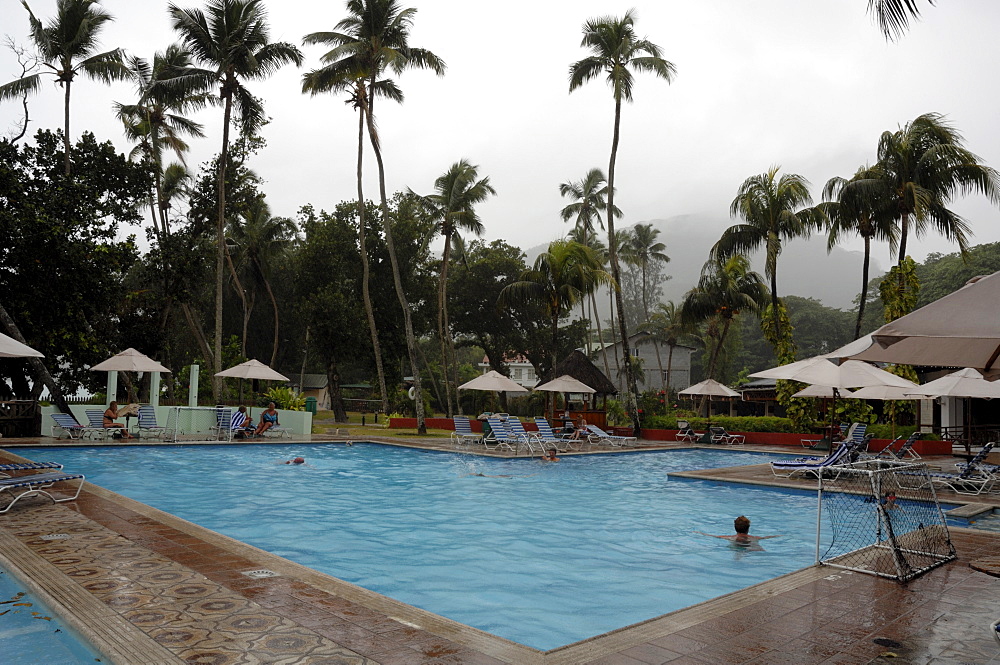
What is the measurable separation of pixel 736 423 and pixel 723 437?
193 centimetres

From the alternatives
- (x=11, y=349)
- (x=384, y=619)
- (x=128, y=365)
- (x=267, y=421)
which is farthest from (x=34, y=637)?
(x=267, y=421)

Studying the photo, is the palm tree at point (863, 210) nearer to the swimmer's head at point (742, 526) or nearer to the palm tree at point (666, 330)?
the swimmer's head at point (742, 526)

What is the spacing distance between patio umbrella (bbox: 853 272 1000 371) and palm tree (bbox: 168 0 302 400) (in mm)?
24702

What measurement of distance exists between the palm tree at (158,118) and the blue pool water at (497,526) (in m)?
15.4

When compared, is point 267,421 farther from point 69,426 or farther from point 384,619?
point 384,619

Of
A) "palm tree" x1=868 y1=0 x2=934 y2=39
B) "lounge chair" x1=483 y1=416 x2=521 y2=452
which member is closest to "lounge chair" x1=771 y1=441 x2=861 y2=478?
"lounge chair" x1=483 y1=416 x2=521 y2=452

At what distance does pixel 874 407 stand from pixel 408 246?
23554 mm

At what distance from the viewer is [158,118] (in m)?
29.8

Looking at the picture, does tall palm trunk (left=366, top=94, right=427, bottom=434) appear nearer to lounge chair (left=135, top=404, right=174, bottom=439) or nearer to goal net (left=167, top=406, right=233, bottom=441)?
goal net (left=167, top=406, right=233, bottom=441)

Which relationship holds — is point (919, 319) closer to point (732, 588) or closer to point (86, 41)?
point (732, 588)

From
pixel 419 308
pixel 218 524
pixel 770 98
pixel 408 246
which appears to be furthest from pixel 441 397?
pixel 218 524

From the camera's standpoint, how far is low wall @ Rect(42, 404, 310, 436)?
63.0 ft

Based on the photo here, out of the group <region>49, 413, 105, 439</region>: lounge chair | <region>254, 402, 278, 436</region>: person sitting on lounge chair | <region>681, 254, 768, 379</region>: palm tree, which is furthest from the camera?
<region>681, 254, 768, 379</region>: palm tree

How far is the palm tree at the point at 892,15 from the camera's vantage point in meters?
4.14
